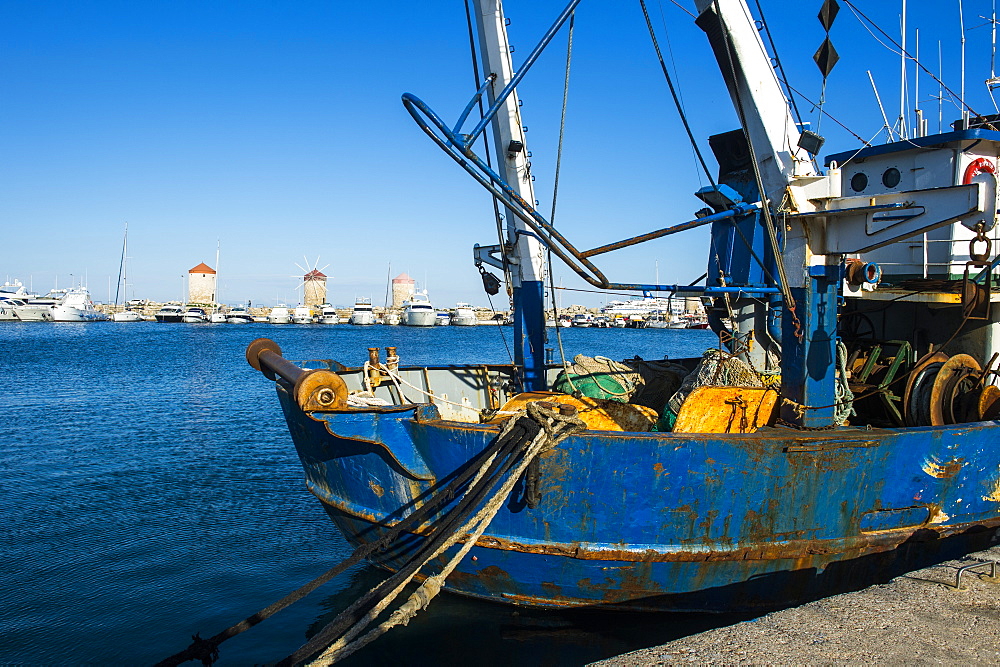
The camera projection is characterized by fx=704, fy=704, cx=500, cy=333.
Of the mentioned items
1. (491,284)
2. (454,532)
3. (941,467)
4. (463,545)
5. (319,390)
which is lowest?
(463,545)

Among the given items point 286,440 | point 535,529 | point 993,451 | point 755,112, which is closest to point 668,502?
point 535,529

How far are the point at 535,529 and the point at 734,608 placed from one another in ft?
6.61

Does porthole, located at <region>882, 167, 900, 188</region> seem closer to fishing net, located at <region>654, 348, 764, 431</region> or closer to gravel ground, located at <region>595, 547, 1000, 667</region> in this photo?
fishing net, located at <region>654, 348, 764, 431</region>

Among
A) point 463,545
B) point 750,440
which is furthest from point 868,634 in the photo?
point 463,545

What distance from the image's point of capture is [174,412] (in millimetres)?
21453

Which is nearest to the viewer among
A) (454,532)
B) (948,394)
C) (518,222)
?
(454,532)

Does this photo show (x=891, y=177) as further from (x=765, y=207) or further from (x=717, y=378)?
(x=717, y=378)

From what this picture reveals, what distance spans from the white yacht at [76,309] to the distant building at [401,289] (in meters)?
52.8

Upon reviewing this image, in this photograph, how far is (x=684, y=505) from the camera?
5742mm

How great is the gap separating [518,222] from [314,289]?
438 ft

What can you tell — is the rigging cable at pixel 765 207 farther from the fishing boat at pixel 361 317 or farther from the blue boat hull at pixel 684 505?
the fishing boat at pixel 361 317

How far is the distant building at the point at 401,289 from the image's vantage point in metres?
140

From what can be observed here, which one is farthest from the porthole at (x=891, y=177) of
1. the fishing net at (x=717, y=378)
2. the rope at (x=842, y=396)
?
the fishing net at (x=717, y=378)

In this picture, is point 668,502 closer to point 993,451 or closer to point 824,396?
point 824,396
